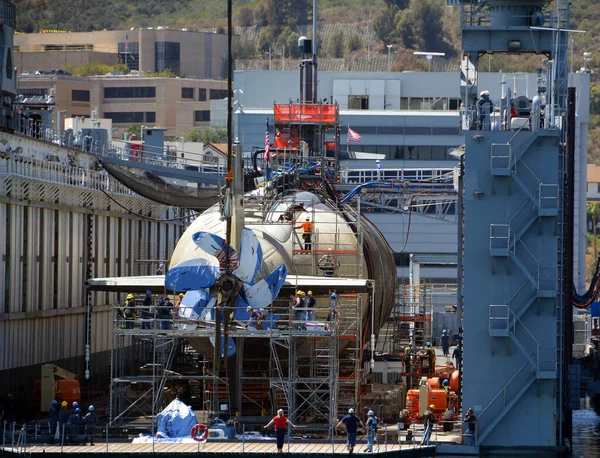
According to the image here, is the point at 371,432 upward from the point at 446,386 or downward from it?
downward

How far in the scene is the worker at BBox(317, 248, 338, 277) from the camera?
149ft

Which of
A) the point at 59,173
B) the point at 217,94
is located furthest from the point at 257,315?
the point at 217,94

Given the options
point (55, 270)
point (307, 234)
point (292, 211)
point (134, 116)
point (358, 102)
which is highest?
point (134, 116)

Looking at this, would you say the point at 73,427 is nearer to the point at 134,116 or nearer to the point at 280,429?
the point at 280,429

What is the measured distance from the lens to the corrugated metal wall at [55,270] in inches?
1965

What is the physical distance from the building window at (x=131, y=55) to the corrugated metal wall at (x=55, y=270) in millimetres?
125233

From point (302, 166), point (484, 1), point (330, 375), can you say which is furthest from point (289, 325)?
point (302, 166)

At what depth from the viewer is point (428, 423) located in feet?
129

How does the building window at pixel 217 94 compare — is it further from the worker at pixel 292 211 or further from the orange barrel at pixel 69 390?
the orange barrel at pixel 69 390

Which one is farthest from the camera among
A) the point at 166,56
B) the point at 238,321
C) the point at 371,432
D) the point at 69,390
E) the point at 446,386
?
the point at 166,56

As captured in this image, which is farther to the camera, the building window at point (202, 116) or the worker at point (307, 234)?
the building window at point (202, 116)

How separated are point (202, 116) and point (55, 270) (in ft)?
363

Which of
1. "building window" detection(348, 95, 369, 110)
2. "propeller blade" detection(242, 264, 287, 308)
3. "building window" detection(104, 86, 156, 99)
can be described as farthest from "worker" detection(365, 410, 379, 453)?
"building window" detection(104, 86, 156, 99)

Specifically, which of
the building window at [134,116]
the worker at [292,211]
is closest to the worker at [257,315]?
the worker at [292,211]
